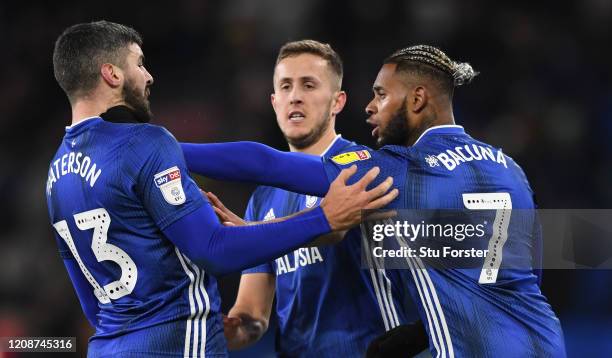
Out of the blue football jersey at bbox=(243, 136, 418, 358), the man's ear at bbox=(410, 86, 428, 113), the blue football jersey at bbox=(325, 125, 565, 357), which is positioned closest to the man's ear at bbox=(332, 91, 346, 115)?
the blue football jersey at bbox=(243, 136, 418, 358)

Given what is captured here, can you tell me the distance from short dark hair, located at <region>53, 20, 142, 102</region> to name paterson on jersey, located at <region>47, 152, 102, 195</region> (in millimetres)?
290

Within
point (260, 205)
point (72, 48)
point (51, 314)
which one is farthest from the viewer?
point (51, 314)

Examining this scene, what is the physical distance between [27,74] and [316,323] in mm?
6335

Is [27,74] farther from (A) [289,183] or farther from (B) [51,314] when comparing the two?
(A) [289,183]

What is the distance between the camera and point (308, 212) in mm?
3533

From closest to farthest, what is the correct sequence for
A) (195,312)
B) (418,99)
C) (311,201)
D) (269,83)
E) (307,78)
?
(195,312) → (418,99) → (311,201) → (307,78) → (269,83)

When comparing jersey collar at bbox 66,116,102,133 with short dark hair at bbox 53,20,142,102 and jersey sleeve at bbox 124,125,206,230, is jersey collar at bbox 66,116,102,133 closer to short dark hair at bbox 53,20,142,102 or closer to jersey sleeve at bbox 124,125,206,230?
short dark hair at bbox 53,20,142,102

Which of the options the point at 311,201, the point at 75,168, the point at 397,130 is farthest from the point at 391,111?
the point at 75,168

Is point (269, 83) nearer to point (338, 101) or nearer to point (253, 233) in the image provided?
point (338, 101)

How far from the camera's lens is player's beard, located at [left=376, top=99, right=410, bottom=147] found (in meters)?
4.12

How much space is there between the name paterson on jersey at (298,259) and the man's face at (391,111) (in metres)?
0.76

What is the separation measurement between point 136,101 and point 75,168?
42 cm

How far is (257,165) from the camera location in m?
3.85

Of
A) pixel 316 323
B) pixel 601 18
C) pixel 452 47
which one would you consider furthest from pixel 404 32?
pixel 316 323
